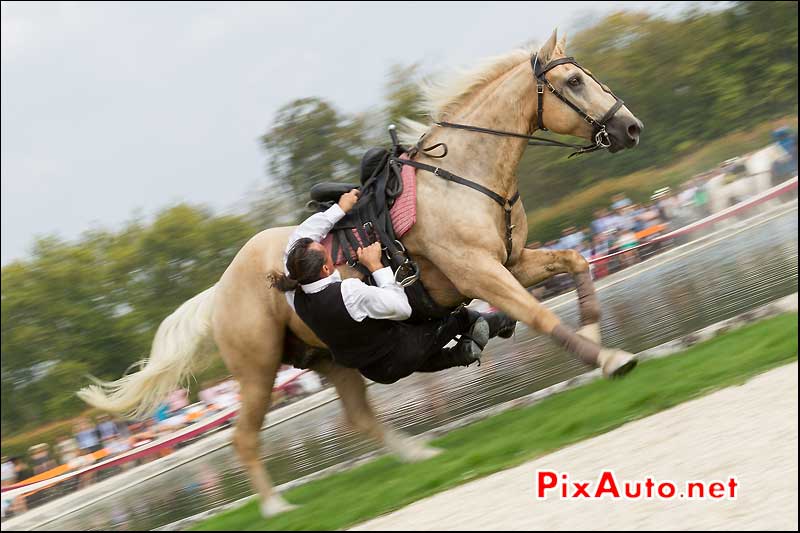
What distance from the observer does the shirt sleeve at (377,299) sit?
19.8ft

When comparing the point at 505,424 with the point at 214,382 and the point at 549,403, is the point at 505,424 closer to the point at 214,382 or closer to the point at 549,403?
the point at 549,403

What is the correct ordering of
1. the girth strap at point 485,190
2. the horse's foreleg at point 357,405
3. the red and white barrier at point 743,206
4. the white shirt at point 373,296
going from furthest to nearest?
the red and white barrier at point 743,206
the horse's foreleg at point 357,405
the girth strap at point 485,190
the white shirt at point 373,296

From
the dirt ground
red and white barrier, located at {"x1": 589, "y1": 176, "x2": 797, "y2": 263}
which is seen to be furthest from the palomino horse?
red and white barrier, located at {"x1": 589, "y1": 176, "x2": 797, "y2": 263}

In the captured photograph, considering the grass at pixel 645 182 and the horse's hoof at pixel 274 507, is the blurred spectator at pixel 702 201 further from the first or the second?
the horse's hoof at pixel 274 507

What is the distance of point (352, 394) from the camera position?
23.7ft

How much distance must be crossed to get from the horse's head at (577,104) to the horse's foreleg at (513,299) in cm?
109

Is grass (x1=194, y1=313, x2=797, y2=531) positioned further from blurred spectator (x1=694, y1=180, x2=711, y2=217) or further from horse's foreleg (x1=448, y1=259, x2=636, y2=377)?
blurred spectator (x1=694, y1=180, x2=711, y2=217)

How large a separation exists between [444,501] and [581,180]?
81.0 feet

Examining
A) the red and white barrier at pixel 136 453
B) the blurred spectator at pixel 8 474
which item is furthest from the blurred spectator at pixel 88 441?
the blurred spectator at pixel 8 474

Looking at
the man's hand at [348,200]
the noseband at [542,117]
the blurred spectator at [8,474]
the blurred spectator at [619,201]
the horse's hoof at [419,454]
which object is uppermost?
the blurred spectator at [619,201]

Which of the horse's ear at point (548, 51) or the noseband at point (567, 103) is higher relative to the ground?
the horse's ear at point (548, 51)

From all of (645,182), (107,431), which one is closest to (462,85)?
(107,431)

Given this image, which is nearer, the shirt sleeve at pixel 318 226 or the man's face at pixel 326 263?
the man's face at pixel 326 263

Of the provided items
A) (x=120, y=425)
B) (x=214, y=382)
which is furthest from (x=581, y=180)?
(x=120, y=425)
